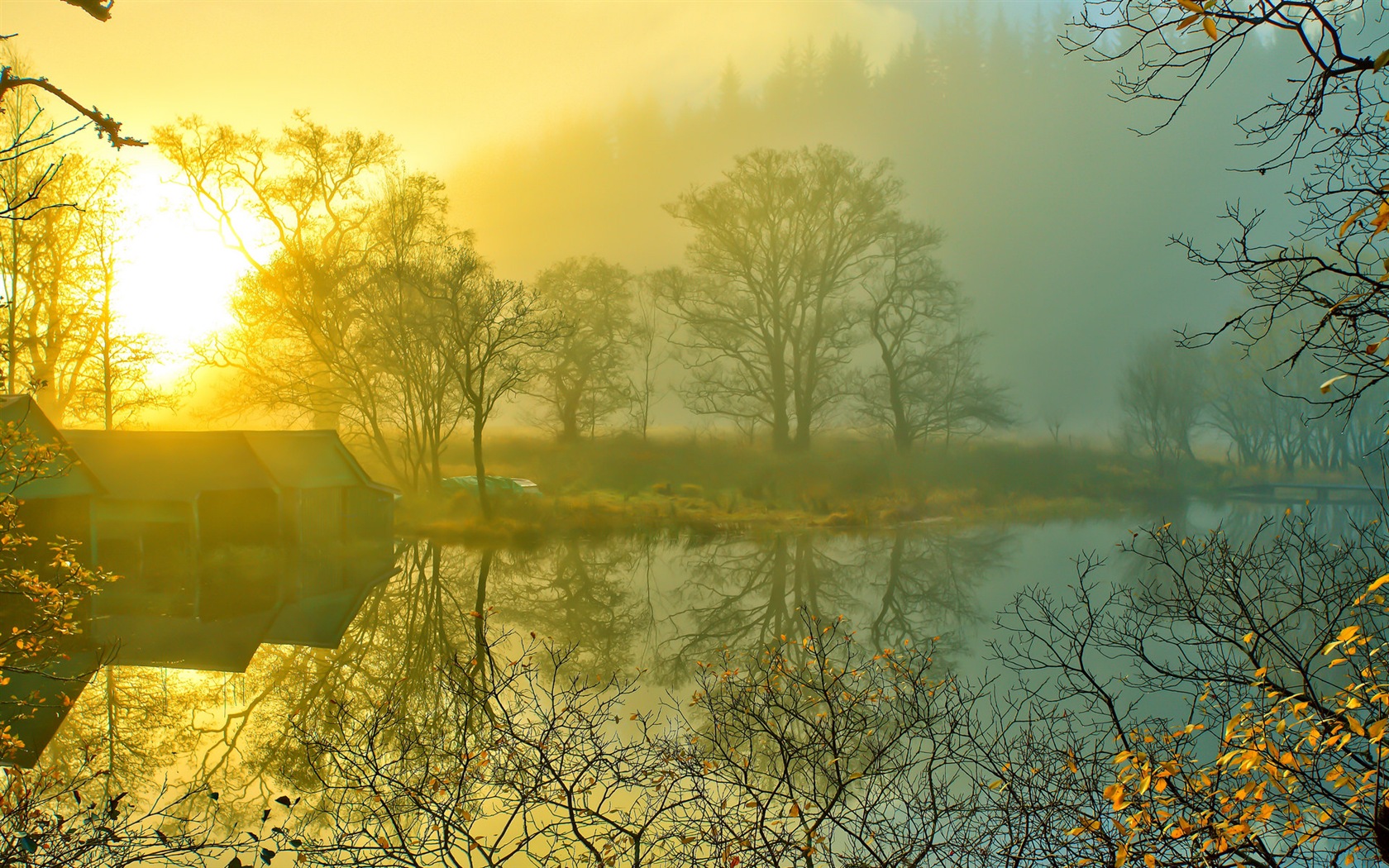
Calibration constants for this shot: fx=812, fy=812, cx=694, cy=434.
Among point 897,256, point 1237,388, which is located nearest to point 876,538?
point 897,256

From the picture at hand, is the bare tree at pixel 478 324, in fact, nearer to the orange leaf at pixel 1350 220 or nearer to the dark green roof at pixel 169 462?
the dark green roof at pixel 169 462

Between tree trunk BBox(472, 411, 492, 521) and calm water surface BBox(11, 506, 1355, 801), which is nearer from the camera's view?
calm water surface BBox(11, 506, 1355, 801)

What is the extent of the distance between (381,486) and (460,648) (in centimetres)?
1385

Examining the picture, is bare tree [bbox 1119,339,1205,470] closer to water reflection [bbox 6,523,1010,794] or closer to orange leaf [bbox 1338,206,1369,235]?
water reflection [bbox 6,523,1010,794]

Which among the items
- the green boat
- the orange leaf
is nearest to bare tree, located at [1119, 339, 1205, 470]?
the green boat

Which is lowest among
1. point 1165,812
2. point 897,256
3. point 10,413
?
point 1165,812

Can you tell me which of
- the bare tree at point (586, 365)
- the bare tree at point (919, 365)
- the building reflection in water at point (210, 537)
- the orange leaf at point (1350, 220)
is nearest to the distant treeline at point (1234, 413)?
the bare tree at point (919, 365)

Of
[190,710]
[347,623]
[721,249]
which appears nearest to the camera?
[190,710]

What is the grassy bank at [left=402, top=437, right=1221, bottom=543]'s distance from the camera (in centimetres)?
2891

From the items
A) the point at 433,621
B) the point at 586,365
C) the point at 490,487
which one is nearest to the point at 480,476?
the point at 490,487

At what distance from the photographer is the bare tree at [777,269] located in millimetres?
35250

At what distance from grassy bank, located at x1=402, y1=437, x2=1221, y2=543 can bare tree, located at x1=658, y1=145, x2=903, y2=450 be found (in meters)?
2.45

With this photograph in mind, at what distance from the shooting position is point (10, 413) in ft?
55.0

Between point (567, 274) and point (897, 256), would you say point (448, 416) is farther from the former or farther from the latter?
point (897, 256)
